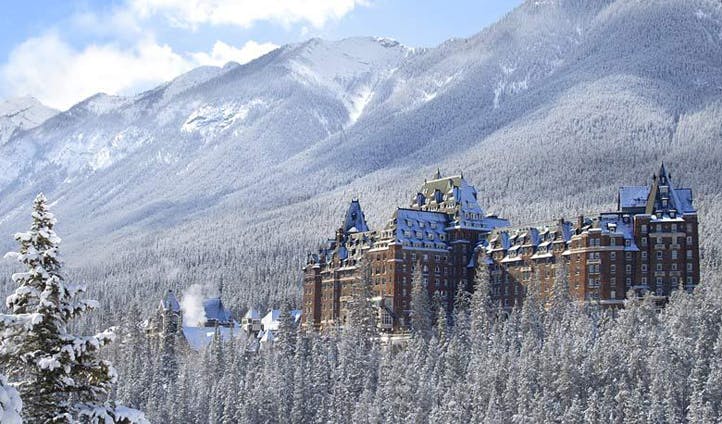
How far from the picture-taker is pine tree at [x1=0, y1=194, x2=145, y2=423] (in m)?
21.5

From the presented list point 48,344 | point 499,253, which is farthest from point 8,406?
point 499,253

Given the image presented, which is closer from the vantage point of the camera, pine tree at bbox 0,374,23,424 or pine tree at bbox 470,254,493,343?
pine tree at bbox 0,374,23,424

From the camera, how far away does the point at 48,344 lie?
21.8m

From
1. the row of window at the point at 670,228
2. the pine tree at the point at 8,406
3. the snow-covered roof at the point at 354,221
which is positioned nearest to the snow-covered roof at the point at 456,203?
the snow-covered roof at the point at 354,221

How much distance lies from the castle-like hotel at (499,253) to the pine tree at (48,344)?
11648 cm

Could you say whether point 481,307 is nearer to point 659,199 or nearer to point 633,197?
point 633,197

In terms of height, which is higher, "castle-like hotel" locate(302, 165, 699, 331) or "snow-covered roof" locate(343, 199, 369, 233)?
"snow-covered roof" locate(343, 199, 369, 233)

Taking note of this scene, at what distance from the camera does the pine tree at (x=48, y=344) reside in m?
21.5

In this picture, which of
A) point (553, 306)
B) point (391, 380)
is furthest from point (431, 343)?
point (553, 306)

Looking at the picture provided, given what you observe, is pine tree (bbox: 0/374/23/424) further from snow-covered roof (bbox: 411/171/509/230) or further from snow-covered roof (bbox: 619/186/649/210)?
snow-covered roof (bbox: 411/171/509/230)

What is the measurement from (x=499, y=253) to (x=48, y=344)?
13046 cm

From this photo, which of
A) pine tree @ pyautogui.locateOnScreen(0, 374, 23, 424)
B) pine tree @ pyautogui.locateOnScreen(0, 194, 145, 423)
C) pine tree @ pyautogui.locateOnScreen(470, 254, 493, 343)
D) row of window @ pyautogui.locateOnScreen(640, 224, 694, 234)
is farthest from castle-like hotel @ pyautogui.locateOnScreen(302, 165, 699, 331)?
pine tree @ pyautogui.locateOnScreen(0, 374, 23, 424)

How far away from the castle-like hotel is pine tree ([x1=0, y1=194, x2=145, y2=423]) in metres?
116

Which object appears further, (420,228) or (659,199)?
(420,228)
